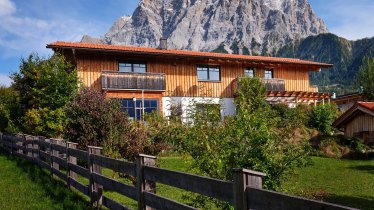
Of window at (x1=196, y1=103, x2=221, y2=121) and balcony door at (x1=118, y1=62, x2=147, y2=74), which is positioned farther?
balcony door at (x1=118, y1=62, x2=147, y2=74)

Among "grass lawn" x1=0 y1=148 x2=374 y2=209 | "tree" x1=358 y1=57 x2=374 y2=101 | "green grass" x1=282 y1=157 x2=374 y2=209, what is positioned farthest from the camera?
"tree" x1=358 y1=57 x2=374 y2=101

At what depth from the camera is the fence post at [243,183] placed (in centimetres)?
342

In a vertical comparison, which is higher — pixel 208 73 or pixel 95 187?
pixel 208 73

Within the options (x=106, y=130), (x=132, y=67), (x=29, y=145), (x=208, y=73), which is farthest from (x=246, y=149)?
(x=208, y=73)

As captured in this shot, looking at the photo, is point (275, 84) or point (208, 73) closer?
point (208, 73)

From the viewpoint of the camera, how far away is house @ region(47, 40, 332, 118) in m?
27.5

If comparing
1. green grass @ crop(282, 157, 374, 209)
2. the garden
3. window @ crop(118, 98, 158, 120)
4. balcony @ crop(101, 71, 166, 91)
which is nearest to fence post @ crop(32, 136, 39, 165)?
the garden

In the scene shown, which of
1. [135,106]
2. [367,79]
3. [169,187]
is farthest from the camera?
[367,79]

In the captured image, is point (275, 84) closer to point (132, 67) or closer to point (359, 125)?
point (359, 125)

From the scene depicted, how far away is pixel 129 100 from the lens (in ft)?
93.2

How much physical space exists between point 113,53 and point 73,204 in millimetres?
21328

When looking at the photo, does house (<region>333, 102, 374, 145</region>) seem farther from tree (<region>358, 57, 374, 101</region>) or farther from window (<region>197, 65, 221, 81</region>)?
tree (<region>358, 57, 374, 101</region>)

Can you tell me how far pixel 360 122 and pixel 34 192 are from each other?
19.2m

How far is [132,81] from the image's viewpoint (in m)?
28.0
